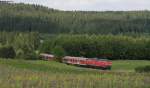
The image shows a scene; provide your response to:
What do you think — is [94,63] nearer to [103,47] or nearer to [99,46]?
[103,47]

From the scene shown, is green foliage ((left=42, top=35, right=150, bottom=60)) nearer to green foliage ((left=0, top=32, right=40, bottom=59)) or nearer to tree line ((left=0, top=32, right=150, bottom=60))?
tree line ((left=0, top=32, right=150, bottom=60))

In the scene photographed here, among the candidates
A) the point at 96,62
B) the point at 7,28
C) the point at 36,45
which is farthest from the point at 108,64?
the point at 7,28

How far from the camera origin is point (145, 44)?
109m

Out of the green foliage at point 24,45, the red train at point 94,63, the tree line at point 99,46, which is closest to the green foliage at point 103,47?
the tree line at point 99,46

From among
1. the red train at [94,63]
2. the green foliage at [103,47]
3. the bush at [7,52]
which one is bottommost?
the green foliage at [103,47]

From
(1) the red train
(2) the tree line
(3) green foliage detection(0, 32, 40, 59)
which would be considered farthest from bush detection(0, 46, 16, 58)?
(2) the tree line

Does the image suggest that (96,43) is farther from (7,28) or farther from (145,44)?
(7,28)

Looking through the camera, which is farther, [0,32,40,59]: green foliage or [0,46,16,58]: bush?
[0,32,40,59]: green foliage

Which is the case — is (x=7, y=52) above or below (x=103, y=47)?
above

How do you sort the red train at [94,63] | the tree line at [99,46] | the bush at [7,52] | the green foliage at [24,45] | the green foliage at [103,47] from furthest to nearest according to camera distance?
1. the green foliage at [103,47]
2. the tree line at [99,46]
3. the green foliage at [24,45]
4. the bush at [7,52]
5. the red train at [94,63]

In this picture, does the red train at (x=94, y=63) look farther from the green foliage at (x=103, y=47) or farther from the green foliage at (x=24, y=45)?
the green foliage at (x=103, y=47)

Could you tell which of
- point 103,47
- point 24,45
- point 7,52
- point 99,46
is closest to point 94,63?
point 7,52

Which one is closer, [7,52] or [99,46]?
[7,52]

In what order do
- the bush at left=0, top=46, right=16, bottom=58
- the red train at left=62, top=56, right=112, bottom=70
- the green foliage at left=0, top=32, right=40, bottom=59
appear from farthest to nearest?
the green foliage at left=0, top=32, right=40, bottom=59 → the bush at left=0, top=46, right=16, bottom=58 → the red train at left=62, top=56, right=112, bottom=70
